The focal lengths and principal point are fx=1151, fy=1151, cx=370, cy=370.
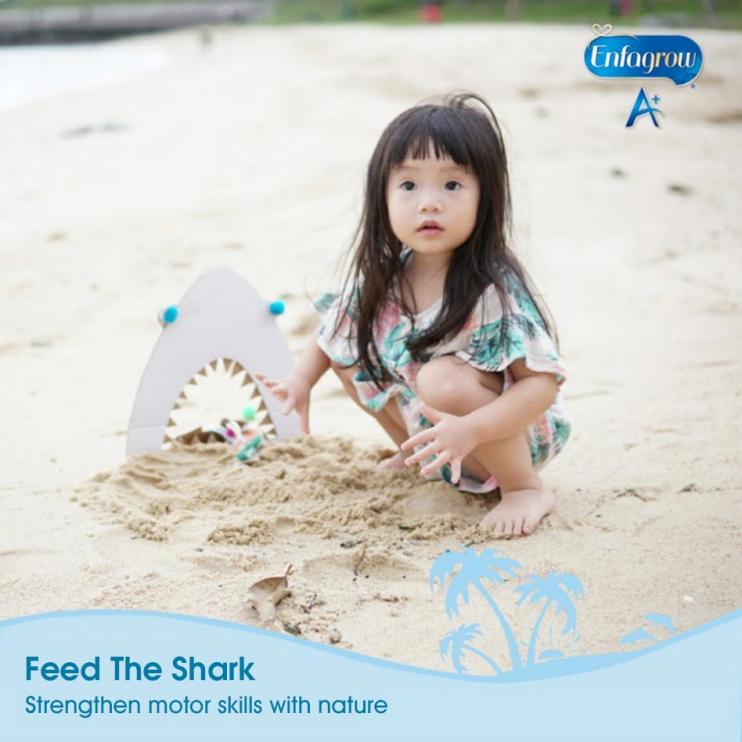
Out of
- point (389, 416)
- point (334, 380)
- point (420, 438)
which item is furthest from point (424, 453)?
point (334, 380)

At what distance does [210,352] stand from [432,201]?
2.29 ft

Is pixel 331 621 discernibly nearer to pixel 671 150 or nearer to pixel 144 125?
pixel 671 150

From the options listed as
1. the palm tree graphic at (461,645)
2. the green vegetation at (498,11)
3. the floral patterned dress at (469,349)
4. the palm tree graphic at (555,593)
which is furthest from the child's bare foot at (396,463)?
the green vegetation at (498,11)

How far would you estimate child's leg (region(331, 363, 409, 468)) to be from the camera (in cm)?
225

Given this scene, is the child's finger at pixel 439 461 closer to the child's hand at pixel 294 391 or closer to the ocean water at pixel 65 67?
the child's hand at pixel 294 391

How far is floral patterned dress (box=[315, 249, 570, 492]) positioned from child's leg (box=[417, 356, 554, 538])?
3 centimetres

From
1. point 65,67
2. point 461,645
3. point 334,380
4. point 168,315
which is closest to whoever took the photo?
point 461,645

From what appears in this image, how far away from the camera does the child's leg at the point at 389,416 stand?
2.25 m

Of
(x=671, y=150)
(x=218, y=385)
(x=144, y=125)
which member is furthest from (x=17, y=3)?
(x=218, y=385)

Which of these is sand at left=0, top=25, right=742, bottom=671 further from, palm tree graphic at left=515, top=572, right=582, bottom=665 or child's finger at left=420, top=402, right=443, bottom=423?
child's finger at left=420, top=402, right=443, bottom=423

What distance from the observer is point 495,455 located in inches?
81.3

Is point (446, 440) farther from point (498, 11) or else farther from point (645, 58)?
point (498, 11)

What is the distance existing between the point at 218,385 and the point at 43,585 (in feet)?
4.07

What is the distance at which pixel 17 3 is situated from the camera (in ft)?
98.1
